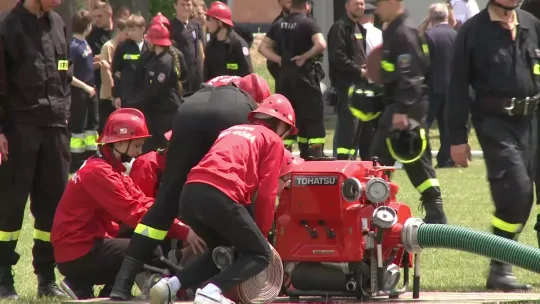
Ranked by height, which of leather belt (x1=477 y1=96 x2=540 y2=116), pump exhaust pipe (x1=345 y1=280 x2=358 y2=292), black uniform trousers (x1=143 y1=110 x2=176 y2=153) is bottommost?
black uniform trousers (x1=143 y1=110 x2=176 y2=153)

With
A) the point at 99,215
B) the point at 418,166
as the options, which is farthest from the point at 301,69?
the point at 99,215

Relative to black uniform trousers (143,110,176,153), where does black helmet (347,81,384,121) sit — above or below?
above

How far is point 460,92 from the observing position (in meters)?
8.69

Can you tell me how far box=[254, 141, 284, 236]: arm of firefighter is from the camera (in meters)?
7.19

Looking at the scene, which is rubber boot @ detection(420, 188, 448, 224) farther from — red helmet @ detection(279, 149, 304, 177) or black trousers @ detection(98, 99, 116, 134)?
black trousers @ detection(98, 99, 116, 134)

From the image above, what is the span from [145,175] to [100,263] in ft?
2.40

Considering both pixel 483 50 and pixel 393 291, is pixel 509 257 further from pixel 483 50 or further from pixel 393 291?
pixel 483 50

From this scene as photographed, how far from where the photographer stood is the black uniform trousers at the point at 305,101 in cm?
1406

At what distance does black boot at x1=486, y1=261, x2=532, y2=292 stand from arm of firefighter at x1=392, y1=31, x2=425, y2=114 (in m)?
1.86

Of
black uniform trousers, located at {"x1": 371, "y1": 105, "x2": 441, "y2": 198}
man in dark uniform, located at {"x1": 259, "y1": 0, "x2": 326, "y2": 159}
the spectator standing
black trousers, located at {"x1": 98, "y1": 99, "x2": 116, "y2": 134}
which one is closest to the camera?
black uniform trousers, located at {"x1": 371, "y1": 105, "x2": 441, "y2": 198}

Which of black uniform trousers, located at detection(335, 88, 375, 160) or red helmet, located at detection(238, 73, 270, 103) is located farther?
black uniform trousers, located at detection(335, 88, 375, 160)

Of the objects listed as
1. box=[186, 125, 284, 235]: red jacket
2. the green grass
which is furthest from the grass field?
box=[186, 125, 284, 235]: red jacket

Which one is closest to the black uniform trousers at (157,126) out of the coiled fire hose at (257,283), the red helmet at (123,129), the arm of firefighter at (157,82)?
the arm of firefighter at (157,82)

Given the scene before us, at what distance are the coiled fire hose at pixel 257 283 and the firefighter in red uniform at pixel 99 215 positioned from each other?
2.51 feet
